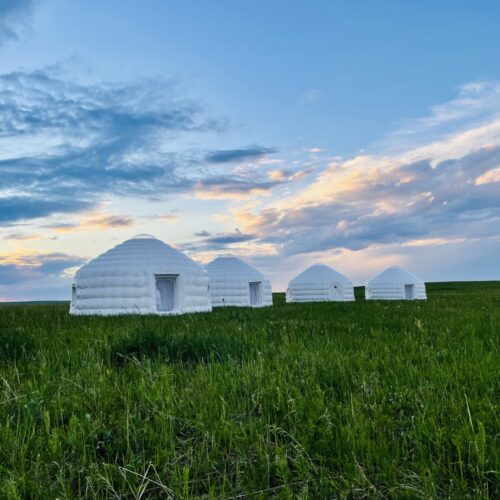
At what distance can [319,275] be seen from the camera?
1471 inches

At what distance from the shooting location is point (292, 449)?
8.93 ft

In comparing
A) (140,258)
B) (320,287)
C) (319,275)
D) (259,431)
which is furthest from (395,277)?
(259,431)

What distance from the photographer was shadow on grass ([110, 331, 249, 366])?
5.13 m

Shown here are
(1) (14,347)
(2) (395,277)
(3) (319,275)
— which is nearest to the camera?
(1) (14,347)

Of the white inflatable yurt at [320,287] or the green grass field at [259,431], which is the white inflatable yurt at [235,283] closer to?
the white inflatable yurt at [320,287]

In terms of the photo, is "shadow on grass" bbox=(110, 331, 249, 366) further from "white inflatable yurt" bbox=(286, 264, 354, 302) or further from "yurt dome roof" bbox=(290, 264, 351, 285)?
"yurt dome roof" bbox=(290, 264, 351, 285)

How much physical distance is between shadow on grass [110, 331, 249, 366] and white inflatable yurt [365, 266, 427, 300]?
34568 millimetres

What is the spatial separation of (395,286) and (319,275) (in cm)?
650

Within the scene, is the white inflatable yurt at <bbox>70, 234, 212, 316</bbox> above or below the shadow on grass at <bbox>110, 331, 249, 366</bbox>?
above

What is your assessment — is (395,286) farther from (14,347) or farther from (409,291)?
(14,347)

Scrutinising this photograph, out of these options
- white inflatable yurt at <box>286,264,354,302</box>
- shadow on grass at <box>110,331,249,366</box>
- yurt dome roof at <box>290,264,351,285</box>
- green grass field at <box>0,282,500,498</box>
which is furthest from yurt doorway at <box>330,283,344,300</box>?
green grass field at <box>0,282,500,498</box>

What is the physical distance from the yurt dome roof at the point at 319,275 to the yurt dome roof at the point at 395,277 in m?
3.70

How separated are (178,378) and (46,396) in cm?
107

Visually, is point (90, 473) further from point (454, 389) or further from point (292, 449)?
point (454, 389)
